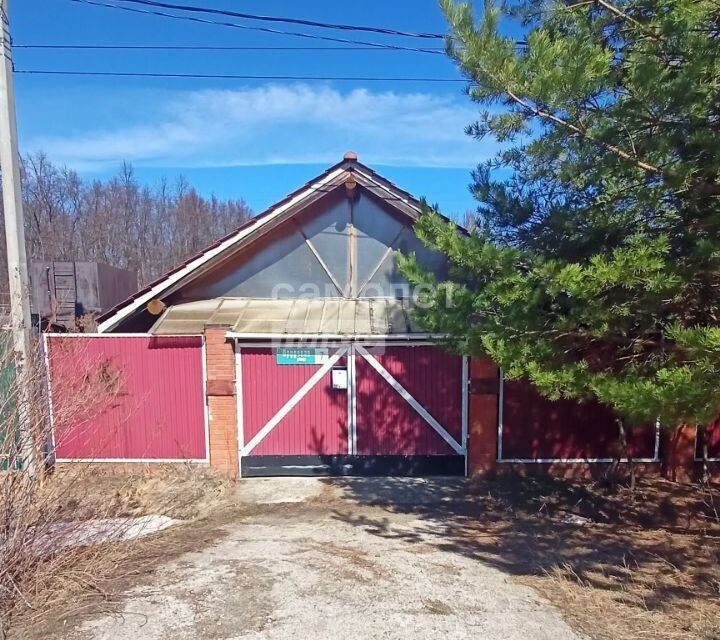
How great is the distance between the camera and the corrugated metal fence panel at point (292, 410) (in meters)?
7.20

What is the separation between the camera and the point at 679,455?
7.00 metres

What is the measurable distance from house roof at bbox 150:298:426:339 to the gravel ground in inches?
101

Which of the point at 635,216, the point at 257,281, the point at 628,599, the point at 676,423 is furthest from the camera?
the point at 257,281

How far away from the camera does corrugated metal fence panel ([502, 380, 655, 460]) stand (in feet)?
23.2

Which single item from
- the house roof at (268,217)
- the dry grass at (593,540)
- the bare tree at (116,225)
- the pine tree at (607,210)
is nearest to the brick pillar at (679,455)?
the dry grass at (593,540)

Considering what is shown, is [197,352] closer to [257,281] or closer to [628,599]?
[257,281]

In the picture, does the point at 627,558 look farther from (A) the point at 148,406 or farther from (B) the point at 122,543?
(A) the point at 148,406

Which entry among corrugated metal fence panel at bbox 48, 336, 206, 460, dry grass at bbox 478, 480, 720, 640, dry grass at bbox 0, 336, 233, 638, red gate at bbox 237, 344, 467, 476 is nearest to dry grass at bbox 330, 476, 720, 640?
dry grass at bbox 478, 480, 720, 640

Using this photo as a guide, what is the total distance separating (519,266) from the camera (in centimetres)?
427

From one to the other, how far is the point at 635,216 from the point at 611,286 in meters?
1.10

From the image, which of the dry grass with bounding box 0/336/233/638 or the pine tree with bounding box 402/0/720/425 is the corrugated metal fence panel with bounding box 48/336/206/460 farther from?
the pine tree with bounding box 402/0/720/425

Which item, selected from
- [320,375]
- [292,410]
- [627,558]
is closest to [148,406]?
[292,410]

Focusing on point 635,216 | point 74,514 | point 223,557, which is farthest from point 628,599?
point 74,514

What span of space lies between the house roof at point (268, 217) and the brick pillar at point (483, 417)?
8.36ft
